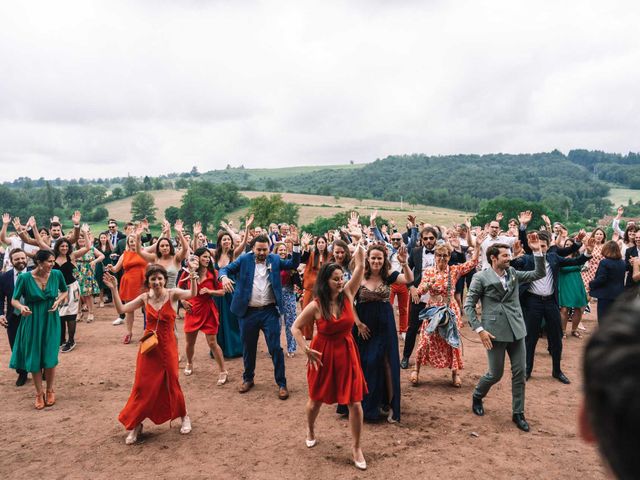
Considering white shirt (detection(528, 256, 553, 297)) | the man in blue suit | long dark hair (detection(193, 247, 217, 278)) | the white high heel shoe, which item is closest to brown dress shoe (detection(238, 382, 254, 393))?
the man in blue suit

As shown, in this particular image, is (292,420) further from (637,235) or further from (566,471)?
(637,235)

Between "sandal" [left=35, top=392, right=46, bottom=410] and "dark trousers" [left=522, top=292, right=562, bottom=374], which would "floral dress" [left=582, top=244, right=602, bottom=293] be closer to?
"dark trousers" [left=522, top=292, right=562, bottom=374]

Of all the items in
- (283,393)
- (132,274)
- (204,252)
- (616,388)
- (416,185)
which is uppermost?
(416,185)

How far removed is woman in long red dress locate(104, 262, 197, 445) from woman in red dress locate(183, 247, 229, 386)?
1.59 meters

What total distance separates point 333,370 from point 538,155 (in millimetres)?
175134

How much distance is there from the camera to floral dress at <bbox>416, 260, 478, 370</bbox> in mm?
6629

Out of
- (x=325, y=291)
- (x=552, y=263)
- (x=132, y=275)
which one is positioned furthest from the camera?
(x=132, y=275)

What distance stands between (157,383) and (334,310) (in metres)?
2.19

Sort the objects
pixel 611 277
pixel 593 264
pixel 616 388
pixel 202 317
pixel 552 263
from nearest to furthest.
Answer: pixel 616 388 → pixel 552 263 → pixel 202 317 → pixel 611 277 → pixel 593 264

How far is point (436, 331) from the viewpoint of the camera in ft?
22.0

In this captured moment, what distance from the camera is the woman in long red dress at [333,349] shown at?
14.8ft

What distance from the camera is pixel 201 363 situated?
8125 millimetres

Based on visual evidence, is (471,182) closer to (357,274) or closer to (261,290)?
(261,290)

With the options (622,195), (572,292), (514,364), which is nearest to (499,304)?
(514,364)
